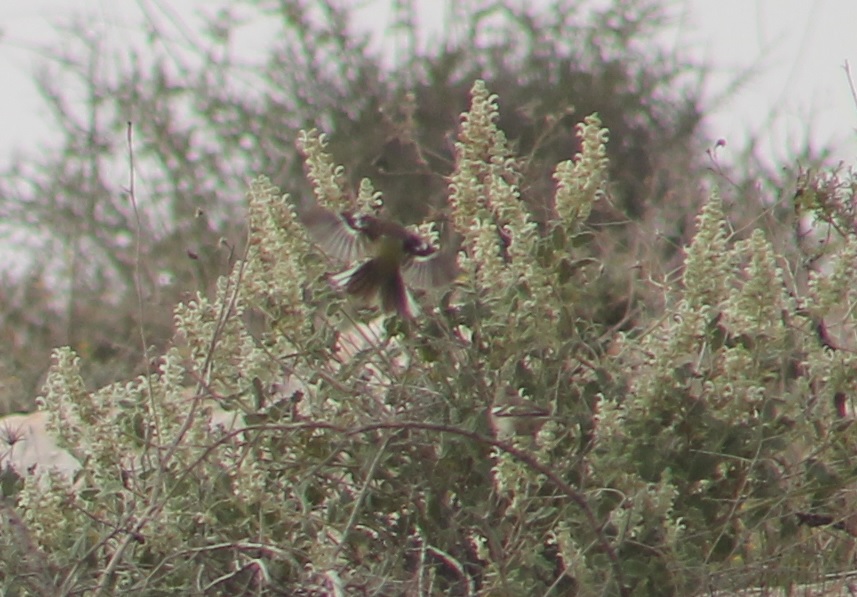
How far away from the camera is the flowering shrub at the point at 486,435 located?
2.82 metres

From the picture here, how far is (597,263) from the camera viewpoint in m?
3.04

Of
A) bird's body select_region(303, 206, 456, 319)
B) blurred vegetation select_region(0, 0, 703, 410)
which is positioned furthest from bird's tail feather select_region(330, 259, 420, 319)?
blurred vegetation select_region(0, 0, 703, 410)

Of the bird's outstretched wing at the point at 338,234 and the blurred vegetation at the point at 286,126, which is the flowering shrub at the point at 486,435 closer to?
the bird's outstretched wing at the point at 338,234

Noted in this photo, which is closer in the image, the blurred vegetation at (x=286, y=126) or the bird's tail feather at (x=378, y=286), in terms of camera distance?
the bird's tail feather at (x=378, y=286)

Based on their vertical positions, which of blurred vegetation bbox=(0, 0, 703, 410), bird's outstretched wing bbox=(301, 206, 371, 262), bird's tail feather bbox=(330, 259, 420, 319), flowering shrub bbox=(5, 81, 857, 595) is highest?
blurred vegetation bbox=(0, 0, 703, 410)

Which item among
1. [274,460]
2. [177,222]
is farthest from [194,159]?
[274,460]

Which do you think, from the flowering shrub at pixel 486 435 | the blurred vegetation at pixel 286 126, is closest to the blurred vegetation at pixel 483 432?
the flowering shrub at pixel 486 435

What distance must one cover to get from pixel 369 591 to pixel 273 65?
8.03 metres

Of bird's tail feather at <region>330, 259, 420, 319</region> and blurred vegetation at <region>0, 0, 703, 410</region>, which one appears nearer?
bird's tail feather at <region>330, 259, 420, 319</region>

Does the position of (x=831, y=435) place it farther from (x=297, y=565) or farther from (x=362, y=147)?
(x=362, y=147)

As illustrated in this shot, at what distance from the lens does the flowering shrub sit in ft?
9.25

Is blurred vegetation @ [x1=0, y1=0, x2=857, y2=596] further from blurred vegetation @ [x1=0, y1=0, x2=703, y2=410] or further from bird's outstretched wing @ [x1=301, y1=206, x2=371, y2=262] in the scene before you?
blurred vegetation @ [x1=0, y1=0, x2=703, y2=410]

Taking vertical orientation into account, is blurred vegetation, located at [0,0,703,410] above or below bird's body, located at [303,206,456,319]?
above

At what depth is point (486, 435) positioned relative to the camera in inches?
110
